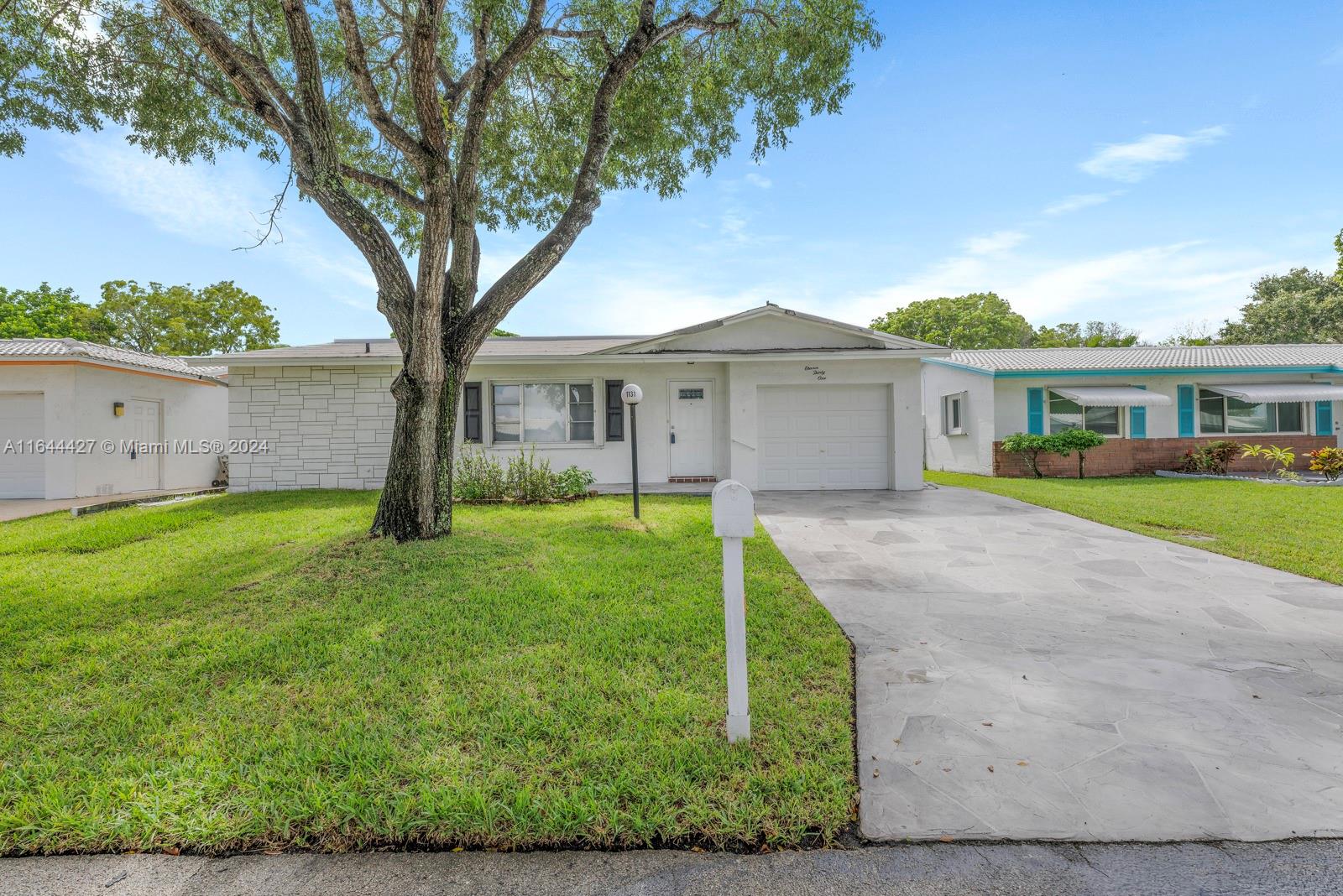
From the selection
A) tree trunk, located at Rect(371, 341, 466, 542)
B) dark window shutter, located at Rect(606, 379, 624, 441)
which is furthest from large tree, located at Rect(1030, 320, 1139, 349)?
tree trunk, located at Rect(371, 341, 466, 542)

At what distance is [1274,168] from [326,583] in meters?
17.3

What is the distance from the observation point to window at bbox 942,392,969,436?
15.7 meters

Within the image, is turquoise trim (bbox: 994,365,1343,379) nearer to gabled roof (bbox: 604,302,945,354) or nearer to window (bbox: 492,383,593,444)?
gabled roof (bbox: 604,302,945,354)

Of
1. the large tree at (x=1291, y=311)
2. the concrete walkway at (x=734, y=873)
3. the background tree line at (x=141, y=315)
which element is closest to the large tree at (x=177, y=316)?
the background tree line at (x=141, y=315)

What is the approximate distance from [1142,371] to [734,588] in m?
16.5

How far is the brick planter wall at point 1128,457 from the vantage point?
1418cm

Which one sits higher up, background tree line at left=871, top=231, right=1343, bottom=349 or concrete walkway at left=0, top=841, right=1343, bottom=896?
background tree line at left=871, top=231, right=1343, bottom=349

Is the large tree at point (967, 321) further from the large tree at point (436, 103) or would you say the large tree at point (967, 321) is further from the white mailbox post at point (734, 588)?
the white mailbox post at point (734, 588)

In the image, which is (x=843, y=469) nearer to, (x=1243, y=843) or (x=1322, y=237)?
(x=1243, y=843)

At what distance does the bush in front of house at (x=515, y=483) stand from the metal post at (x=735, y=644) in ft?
23.5

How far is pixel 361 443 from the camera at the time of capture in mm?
11273

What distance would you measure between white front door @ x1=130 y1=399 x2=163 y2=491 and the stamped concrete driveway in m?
14.5

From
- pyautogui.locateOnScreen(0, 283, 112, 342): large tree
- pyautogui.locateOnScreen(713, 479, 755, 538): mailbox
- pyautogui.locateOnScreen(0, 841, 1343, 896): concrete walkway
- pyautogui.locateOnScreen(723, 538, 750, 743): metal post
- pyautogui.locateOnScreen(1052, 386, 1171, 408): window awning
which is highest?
pyautogui.locateOnScreen(0, 283, 112, 342): large tree

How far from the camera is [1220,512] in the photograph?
840cm
